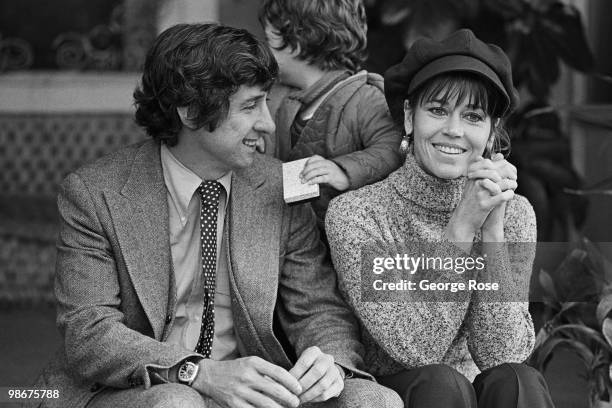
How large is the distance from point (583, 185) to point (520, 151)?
345 millimetres

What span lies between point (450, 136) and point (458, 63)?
0.59 ft

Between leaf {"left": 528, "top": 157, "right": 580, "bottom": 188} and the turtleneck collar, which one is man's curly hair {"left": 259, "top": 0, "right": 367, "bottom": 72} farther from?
leaf {"left": 528, "top": 157, "right": 580, "bottom": 188}

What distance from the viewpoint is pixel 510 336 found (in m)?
2.58

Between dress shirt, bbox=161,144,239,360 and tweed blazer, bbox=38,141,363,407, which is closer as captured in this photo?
tweed blazer, bbox=38,141,363,407

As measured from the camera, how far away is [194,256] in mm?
2656

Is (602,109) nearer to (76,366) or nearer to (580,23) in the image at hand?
(580,23)

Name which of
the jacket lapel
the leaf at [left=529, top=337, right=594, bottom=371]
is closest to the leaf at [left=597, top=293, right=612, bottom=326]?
the leaf at [left=529, top=337, right=594, bottom=371]

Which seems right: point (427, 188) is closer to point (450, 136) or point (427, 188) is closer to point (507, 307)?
point (450, 136)

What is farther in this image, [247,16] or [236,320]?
[247,16]

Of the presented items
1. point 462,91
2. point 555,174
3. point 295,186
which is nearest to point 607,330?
point 462,91

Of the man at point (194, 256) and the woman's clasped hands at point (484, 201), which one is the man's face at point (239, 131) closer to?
the man at point (194, 256)

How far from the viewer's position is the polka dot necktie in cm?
263

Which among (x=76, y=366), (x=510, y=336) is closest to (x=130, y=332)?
(x=76, y=366)

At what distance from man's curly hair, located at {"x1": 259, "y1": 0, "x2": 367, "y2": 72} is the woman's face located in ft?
1.47
